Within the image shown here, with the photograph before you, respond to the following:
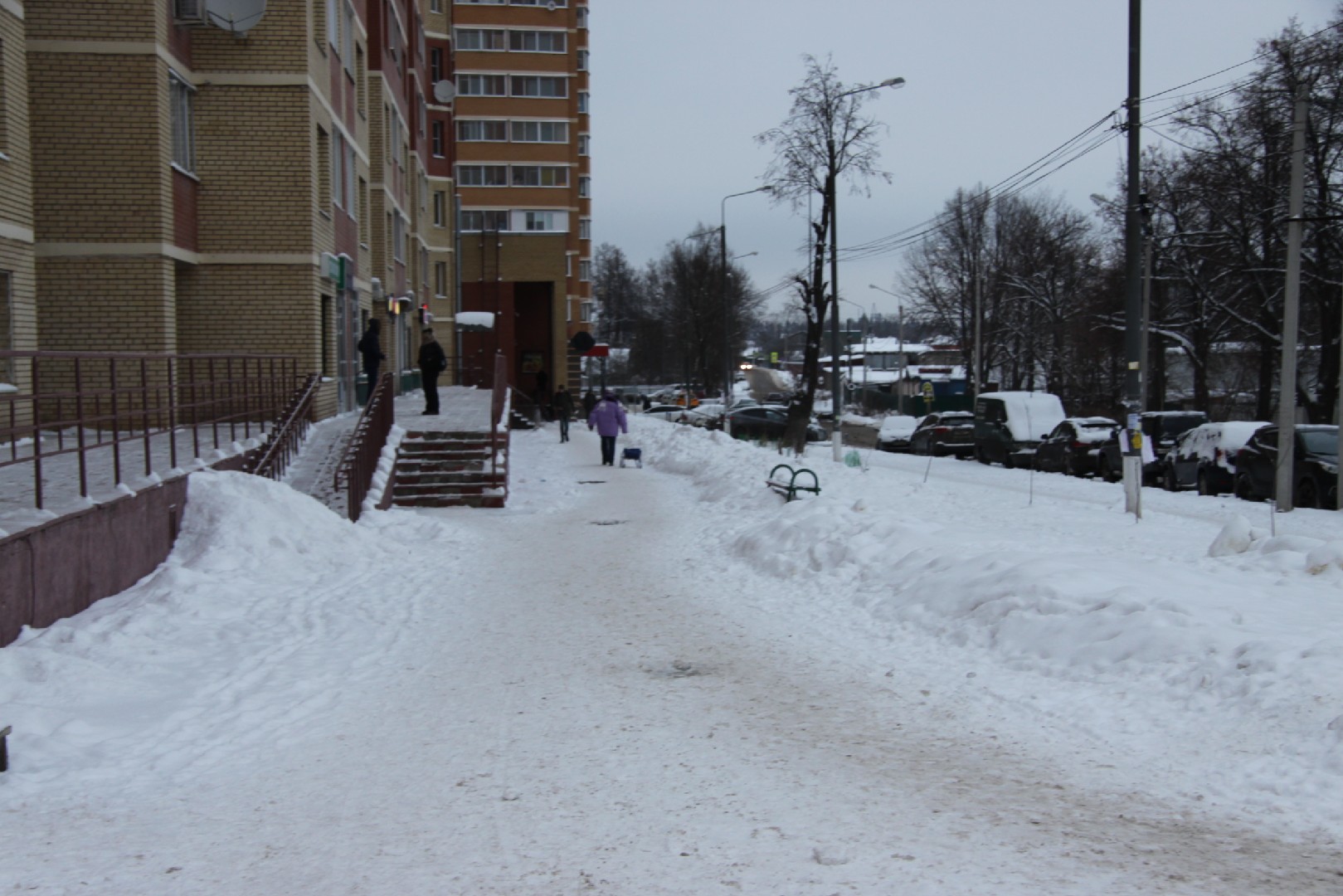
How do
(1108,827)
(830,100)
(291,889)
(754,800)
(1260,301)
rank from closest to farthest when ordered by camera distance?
(291,889) < (1108,827) < (754,800) < (830,100) < (1260,301)

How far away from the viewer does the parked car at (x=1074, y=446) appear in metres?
29.5

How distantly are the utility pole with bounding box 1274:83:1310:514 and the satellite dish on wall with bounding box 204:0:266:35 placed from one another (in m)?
16.7

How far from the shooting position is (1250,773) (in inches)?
210

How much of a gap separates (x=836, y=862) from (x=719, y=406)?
52071mm

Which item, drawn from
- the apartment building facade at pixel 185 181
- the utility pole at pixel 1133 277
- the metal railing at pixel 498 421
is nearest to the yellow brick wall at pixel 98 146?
the apartment building facade at pixel 185 181

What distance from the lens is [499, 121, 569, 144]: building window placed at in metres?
65.1

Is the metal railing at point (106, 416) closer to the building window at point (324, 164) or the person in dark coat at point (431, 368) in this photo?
the person in dark coat at point (431, 368)

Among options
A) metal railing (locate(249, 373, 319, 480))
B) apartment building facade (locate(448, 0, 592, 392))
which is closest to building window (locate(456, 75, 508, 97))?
apartment building facade (locate(448, 0, 592, 392))

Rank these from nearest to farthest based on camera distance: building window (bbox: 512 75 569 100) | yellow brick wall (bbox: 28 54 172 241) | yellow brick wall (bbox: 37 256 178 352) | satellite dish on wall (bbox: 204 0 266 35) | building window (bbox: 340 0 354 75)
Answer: yellow brick wall (bbox: 28 54 172 241) < yellow brick wall (bbox: 37 256 178 352) < satellite dish on wall (bbox: 204 0 266 35) < building window (bbox: 340 0 354 75) < building window (bbox: 512 75 569 100)

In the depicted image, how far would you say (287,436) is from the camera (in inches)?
589

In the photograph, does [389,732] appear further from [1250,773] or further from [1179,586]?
[1179,586]

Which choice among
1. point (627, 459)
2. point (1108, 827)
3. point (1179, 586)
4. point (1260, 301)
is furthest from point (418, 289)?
point (1108, 827)

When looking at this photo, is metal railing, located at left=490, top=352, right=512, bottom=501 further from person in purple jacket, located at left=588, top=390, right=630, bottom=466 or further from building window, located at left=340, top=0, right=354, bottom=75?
building window, located at left=340, top=0, right=354, bottom=75

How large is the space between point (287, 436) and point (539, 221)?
51.8 meters
